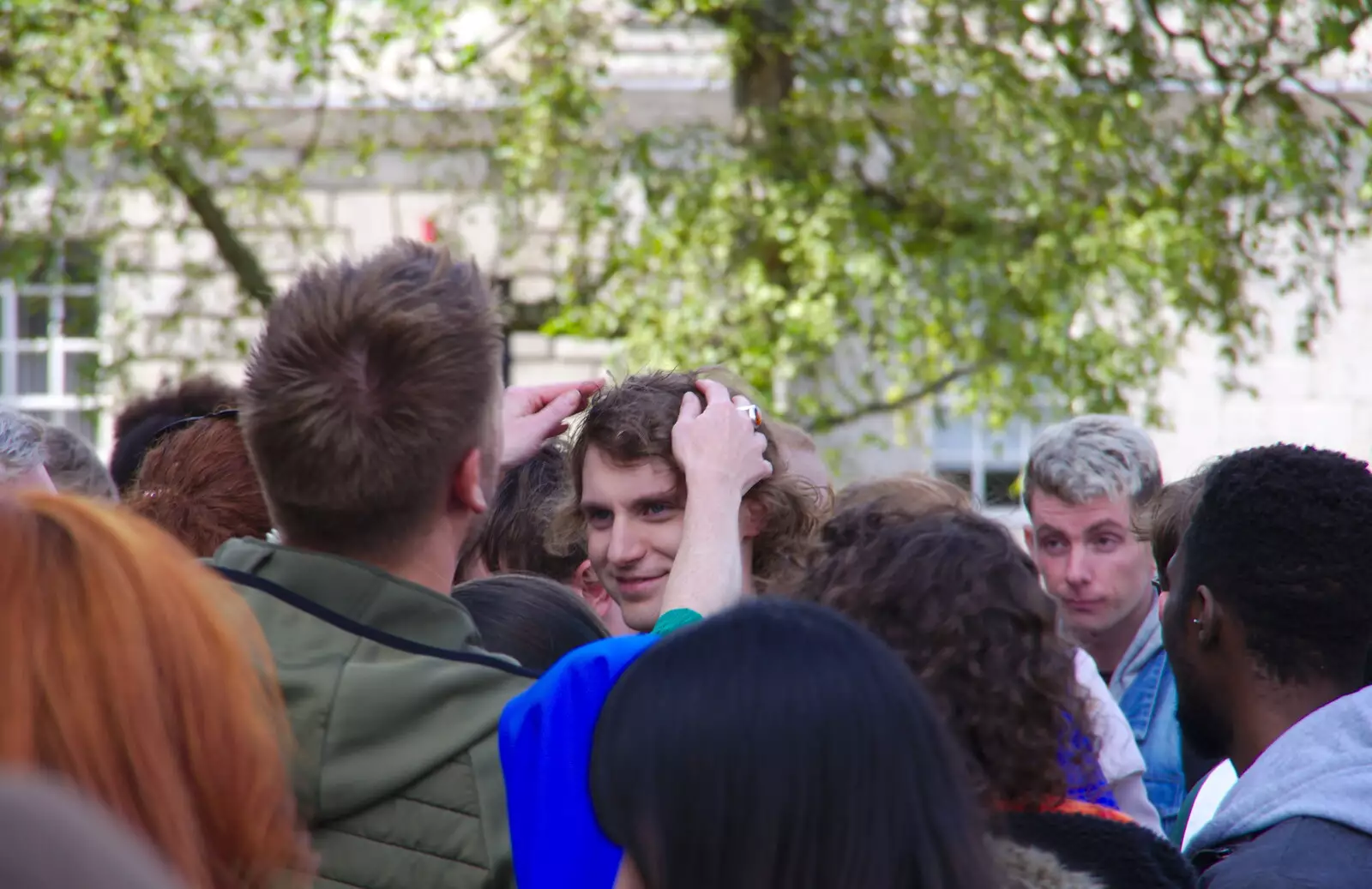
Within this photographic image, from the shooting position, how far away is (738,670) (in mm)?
1456

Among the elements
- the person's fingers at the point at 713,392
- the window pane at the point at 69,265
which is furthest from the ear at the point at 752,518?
the window pane at the point at 69,265

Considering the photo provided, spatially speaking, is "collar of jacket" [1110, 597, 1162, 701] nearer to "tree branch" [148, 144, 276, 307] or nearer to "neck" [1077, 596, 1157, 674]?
"neck" [1077, 596, 1157, 674]

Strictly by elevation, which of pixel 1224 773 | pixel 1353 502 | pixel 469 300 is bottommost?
pixel 1224 773

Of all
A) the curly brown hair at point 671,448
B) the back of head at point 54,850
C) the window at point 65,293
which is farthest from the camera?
the window at point 65,293

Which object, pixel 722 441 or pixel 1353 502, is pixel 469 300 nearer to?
pixel 722 441

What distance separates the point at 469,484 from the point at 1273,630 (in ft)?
4.33

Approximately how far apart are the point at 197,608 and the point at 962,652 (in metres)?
0.94

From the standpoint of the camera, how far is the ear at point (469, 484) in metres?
2.02

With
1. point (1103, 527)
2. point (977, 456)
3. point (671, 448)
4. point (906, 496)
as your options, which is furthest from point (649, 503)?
point (977, 456)

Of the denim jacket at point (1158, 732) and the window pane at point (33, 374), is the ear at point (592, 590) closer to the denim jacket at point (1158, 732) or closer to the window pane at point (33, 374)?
the denim jacket at point (1158, 732)

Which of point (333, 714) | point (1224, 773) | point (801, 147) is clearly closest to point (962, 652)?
point (333, 714)

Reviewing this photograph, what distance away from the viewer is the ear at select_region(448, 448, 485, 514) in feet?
6.62

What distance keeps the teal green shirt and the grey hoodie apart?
2.62 feet

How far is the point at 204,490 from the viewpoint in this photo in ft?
9.96
